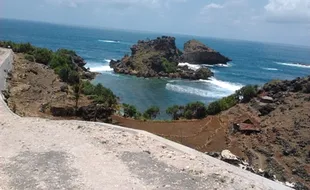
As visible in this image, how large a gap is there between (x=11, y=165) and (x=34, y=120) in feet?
20.5

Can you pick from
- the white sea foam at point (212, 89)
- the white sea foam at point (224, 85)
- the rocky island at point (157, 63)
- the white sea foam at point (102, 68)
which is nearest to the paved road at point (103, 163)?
the white sea foam at point (212, 89)

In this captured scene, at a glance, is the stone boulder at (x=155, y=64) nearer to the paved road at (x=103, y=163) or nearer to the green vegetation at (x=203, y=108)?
the green vegetation at (x=203, y=108)

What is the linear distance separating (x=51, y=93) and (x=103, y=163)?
24.8 metres

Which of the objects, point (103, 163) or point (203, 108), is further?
point (203, 108)

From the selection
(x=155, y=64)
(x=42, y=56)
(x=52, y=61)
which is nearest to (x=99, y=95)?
(x=52, y=61)

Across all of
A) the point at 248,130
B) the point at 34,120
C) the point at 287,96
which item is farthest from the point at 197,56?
the point at 34,120

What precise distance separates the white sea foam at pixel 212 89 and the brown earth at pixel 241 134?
83.2 ft

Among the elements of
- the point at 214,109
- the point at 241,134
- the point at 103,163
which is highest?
the point at 103,163

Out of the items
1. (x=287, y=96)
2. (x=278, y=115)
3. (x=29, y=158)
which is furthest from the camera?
(x=287, y=96)

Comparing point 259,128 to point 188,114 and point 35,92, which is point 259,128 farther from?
point 35,92

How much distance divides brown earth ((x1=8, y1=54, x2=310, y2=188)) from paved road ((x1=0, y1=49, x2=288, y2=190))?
29.4ft

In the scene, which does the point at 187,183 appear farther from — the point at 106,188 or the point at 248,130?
the point at 248,130

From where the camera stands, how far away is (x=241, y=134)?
34.8 m

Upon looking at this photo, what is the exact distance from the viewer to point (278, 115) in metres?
37.2
